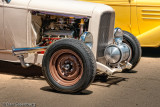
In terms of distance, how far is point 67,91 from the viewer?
198 inches

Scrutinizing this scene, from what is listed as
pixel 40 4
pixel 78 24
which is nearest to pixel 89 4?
pixel 78 24

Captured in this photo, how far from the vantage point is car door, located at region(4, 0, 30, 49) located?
19.0ft

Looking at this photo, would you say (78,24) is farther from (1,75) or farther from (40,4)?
(1,75)

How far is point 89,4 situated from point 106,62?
95cm

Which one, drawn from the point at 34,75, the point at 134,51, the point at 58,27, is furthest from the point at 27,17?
the point at 134,51

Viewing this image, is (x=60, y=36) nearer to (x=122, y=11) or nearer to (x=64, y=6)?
(x=64, y=6)

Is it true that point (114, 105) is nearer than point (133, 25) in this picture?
Yes

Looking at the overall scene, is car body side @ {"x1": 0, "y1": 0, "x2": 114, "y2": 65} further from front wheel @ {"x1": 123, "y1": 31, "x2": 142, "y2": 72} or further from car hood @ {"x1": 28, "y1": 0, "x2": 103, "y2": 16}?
front wheel @ {"x1": 123, "y1": 31, "x2": 142, "y2": 72}

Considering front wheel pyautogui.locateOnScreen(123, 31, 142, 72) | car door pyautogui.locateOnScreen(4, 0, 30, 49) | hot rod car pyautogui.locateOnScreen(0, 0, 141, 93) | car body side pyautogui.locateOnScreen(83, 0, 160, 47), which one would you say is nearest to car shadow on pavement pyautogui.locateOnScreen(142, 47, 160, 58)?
car body side pyautogui.locateOnScreen(83, 0, 160, 47)

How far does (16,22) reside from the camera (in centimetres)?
585

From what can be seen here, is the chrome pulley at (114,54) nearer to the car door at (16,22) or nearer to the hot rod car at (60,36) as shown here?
the hot rod car at (60,36)

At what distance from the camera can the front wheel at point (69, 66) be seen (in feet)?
16.0

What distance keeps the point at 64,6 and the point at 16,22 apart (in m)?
0.83

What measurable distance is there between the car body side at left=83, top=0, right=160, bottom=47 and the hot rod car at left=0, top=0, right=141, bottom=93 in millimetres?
2365
